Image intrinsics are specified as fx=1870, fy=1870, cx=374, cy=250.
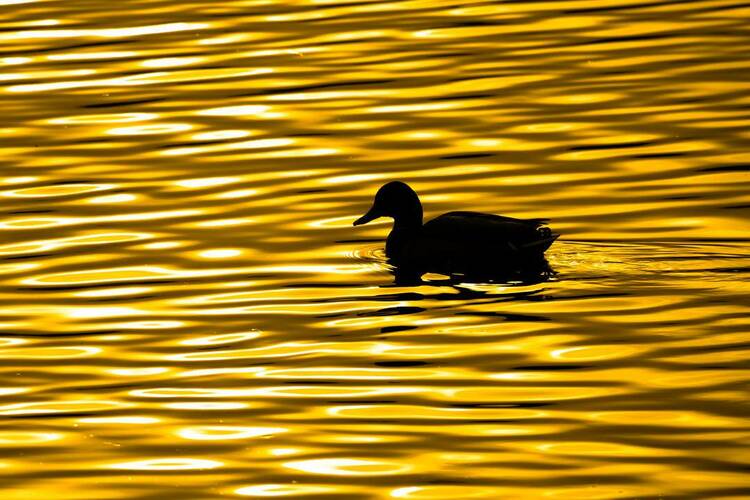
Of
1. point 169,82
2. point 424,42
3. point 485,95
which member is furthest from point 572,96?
point 169,82

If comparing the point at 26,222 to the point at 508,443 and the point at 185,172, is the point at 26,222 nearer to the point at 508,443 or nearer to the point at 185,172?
the point at 185,172

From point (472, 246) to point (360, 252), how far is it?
43.0 inches

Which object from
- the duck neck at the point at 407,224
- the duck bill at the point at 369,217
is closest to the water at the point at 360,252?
the duck bill at the point at 369,217

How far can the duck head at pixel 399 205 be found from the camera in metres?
13.8

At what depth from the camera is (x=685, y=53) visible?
18.7 meters

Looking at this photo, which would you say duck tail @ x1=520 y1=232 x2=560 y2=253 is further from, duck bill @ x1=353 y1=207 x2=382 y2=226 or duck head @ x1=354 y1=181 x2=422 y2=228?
duck bill @ x1=353 y1=207 x2=382 y2=226

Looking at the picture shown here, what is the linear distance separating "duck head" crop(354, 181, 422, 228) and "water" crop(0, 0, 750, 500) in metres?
0.29

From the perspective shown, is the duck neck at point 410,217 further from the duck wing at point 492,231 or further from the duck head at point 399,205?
the duck wing at point 492,231

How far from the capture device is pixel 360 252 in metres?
13.7

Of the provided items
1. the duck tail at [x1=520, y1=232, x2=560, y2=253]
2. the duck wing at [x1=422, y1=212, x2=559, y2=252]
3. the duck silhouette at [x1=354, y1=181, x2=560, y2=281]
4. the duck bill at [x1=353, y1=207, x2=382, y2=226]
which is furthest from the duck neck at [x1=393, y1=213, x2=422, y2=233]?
the duck tail at [x1=520, y1=232, x2=560, y2=253]

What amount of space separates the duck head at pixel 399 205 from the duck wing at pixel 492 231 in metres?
0.61

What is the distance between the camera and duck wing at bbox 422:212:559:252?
12.6 metres

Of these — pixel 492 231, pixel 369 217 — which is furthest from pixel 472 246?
pixel 369 217

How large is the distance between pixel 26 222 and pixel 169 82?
472cm
